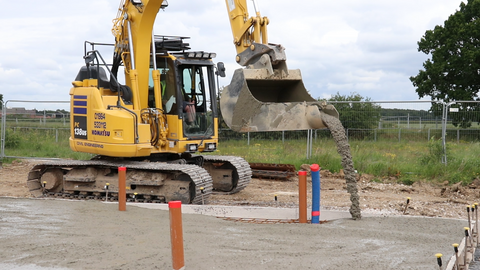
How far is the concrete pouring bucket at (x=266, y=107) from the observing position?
759cm

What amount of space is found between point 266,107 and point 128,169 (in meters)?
4.43

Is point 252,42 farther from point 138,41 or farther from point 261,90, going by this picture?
point 138,41

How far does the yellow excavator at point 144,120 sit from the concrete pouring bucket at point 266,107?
2.90 metres

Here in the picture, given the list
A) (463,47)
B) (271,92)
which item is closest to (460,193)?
(271,92)

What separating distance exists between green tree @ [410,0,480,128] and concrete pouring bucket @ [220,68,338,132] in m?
24.4

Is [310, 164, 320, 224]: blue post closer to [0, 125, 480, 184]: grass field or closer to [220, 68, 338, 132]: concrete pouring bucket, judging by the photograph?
[220, 68, 338, 132]: concrete pouring bucket

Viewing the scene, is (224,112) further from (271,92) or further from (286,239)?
(286,239)

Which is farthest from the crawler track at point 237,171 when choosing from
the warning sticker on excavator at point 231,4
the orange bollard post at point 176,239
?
the orange bollard post at point 176,239

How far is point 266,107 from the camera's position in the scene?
7684mm

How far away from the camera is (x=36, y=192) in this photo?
39.5 feet

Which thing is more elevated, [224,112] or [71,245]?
[224,112]

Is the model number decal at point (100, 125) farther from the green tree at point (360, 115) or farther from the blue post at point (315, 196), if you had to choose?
the green tree at point (360, 115)

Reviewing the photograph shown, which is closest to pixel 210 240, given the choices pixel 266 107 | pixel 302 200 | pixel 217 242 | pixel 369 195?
pixel 217 242

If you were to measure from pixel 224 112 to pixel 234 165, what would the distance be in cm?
419
